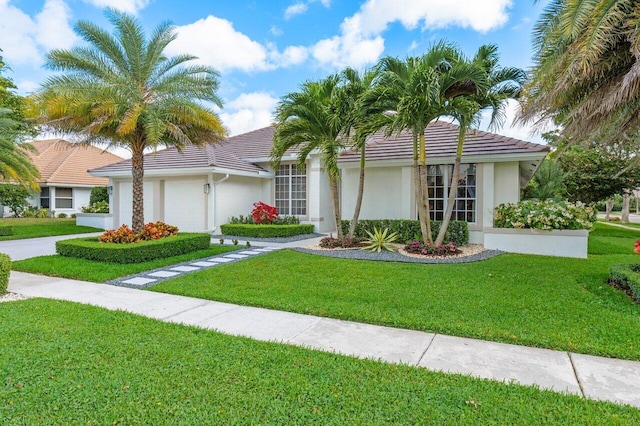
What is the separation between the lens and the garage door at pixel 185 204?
16938 millimetres

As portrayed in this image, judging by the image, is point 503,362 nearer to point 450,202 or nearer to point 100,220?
point 450,202

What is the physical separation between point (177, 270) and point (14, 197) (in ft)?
73.2

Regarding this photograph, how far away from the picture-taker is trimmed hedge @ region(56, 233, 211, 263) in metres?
9.79

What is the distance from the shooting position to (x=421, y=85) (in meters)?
9.62

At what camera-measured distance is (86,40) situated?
35.6 feet

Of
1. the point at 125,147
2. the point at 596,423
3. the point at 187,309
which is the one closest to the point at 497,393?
the point at 596,423

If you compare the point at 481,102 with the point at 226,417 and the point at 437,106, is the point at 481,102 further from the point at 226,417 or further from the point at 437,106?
the point at 226,417

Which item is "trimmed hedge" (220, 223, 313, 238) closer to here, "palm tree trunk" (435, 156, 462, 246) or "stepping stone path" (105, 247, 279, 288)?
"stepping stone path" (105, 247, 279, 288)

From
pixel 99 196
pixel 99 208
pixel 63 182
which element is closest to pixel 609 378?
pixel 99 208

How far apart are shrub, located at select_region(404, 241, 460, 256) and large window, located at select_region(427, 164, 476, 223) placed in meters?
2.87

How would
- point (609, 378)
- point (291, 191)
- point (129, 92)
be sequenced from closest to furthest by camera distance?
point (609, 378), point (129, 92), point (291, 191)

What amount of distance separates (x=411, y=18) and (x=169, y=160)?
41.6 feet

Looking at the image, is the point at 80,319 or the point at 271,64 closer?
the point at 80,319

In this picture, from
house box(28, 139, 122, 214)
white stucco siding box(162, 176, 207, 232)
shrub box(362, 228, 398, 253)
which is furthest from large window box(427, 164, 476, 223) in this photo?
house box(28, 139, 122, 214)
